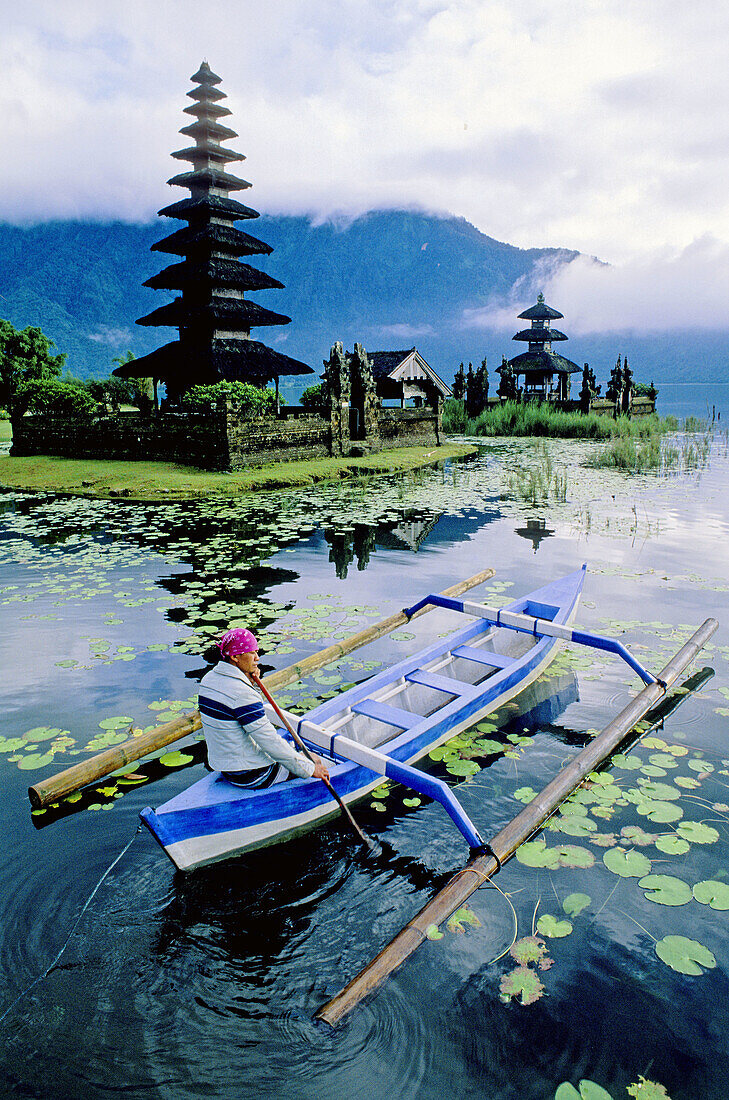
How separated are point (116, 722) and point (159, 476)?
13825 millimetres

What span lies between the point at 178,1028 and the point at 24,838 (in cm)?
198

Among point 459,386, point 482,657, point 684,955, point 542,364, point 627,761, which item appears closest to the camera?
point 684,955

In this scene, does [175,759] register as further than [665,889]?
Yes

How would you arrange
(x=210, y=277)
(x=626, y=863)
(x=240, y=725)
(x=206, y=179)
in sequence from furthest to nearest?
(x=206, y=179) < (x=210, y=277) < (x=626, y=863) < (x=240, y=725)

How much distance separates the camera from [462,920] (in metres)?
4.04

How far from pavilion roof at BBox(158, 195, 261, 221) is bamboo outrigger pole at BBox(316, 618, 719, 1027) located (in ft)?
94.0

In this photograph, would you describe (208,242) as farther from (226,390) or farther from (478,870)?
(478,870)

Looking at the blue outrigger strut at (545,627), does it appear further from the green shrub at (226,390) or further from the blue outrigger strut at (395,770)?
the green shrub at (226,390)

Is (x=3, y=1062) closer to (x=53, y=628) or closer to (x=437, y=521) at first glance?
(x=53, y=628)

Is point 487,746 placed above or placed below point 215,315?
below

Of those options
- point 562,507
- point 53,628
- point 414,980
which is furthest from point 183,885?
point 562,507

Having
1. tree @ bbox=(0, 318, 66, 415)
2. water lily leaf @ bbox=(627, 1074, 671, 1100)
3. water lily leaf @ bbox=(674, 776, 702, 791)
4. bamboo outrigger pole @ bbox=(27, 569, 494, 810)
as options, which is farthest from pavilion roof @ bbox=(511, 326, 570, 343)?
water lily leaf @ bbox=(627, 1074, 671, 1100)

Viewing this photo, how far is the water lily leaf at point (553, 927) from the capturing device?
3.87 m

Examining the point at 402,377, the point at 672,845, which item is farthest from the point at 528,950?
the point at 402,377
